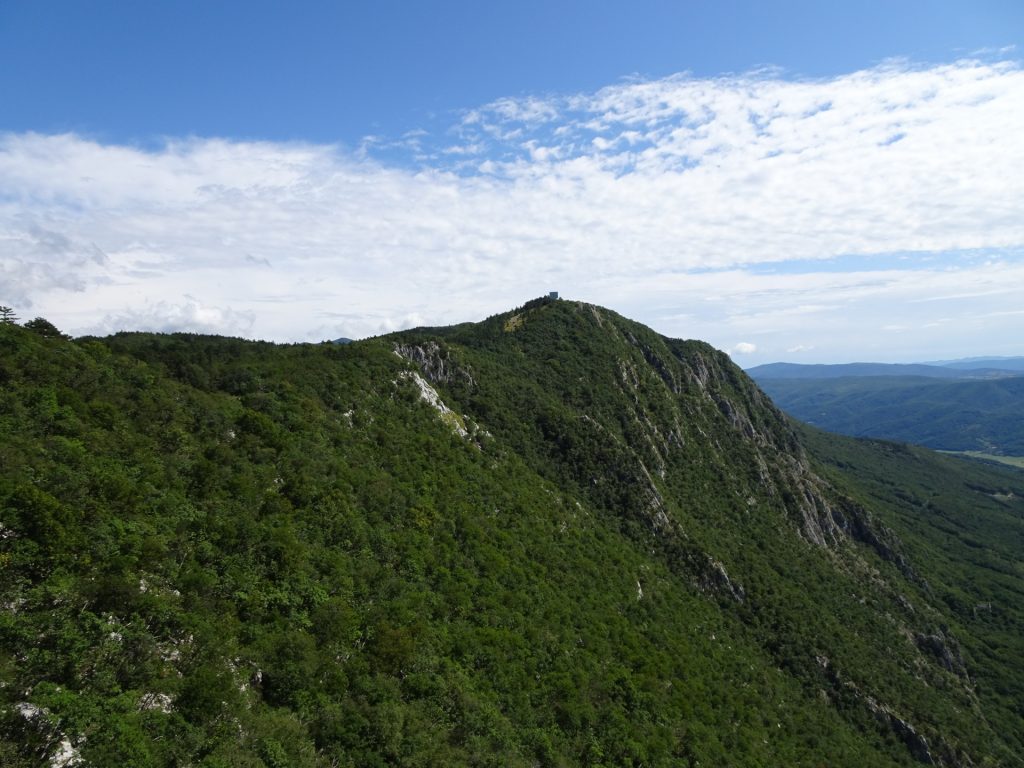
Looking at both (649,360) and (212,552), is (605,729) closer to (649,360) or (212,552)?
(212,552)

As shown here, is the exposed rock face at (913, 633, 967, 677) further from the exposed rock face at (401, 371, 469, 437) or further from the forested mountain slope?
the exposed rock face at (401, 371, 469, 437)

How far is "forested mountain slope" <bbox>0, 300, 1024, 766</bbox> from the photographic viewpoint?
2456 cm

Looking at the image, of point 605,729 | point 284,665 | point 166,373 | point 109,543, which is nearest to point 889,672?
point 605,729

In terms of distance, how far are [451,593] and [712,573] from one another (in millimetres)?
72519

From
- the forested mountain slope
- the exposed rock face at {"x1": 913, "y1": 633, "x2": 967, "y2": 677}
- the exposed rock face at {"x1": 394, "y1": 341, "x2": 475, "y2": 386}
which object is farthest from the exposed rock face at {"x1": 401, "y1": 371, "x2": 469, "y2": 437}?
the exposed rock face at {"x1": 913, "y1": 633, "x2": 967, "y2": 677}

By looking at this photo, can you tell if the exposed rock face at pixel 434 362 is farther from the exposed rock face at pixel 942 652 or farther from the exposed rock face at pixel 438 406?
the exposed rock face at pixel 942 652

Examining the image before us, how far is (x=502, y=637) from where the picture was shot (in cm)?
4775

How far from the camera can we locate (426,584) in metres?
48.6

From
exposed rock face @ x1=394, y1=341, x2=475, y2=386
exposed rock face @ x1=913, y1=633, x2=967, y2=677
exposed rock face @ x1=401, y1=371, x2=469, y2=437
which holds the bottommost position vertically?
exposed rock face @ x1=913, y1=633, x2=967, y2=677

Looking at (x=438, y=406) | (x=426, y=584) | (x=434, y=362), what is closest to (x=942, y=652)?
(x=438, y=406)

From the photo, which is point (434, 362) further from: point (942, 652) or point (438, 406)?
point (942, 652)

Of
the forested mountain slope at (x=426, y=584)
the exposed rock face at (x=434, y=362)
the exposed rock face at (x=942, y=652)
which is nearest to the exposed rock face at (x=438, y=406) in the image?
the forested mountain slope at (x=426, y=584)

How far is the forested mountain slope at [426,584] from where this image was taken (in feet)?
80.6

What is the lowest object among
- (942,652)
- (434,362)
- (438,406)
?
(942,652)
